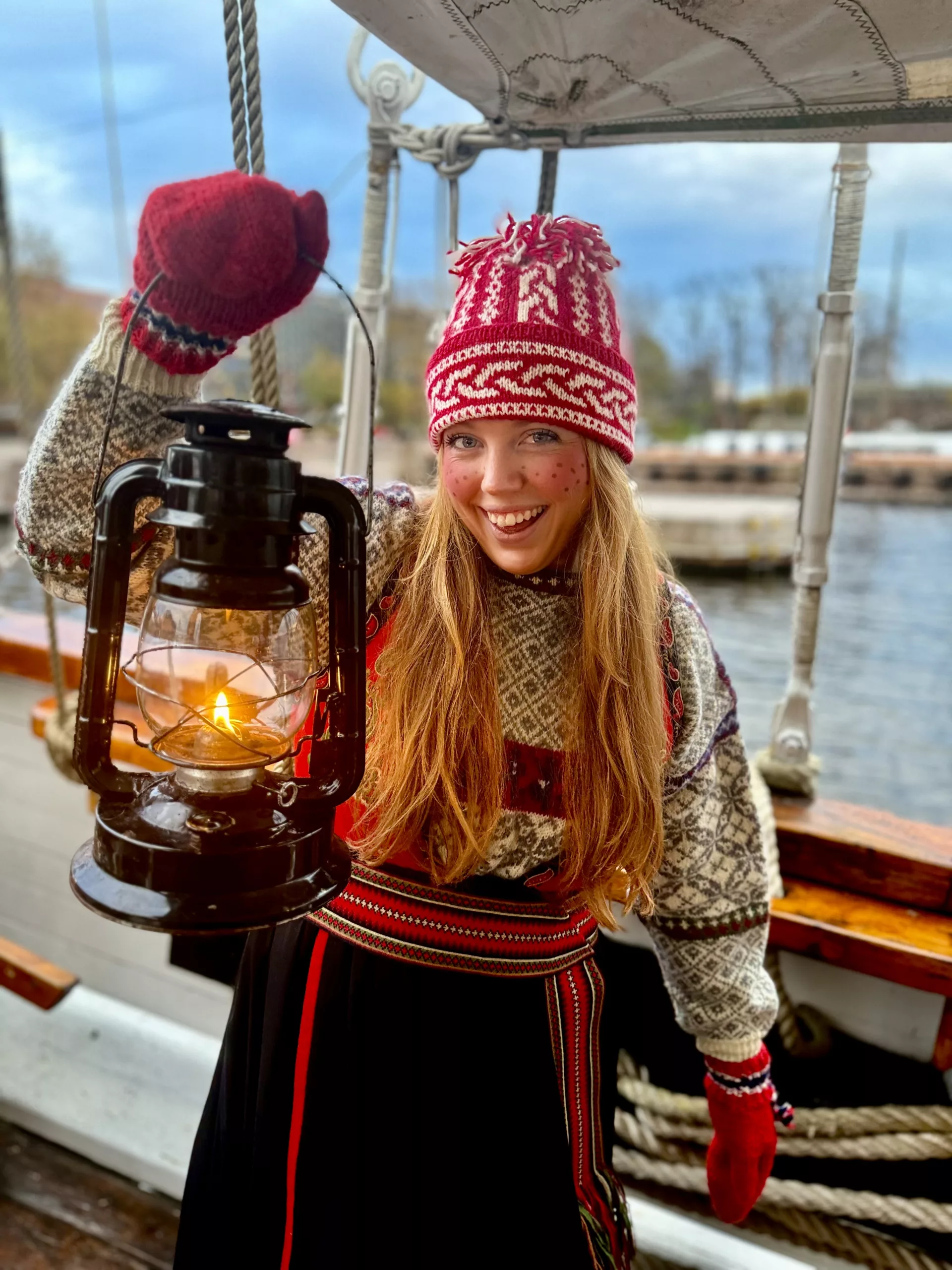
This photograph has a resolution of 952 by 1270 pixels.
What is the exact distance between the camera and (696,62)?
0.87 metres

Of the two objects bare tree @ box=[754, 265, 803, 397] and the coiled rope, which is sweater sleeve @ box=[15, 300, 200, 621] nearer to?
the coiled rope

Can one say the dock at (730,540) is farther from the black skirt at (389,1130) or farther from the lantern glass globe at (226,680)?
the lantern glass globe at (226,680)

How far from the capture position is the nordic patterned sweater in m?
0.83

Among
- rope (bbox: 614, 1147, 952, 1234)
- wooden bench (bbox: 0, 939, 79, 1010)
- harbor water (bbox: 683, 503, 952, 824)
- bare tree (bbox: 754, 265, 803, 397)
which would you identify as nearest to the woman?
rope (bbox: 614, 1147, 952, 1234)

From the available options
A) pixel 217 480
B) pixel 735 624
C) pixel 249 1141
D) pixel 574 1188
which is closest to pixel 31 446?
pixel 217 480

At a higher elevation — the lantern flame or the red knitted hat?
the red knitted hat

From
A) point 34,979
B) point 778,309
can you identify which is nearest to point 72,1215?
point 34,979

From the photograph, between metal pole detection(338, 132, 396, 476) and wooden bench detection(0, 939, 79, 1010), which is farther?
wooden bench detection(0, 939, 79, 1010)

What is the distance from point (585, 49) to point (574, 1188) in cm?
119

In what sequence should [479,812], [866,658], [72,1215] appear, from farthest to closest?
1. [866,658]
2. [72,1215]
3. [479,812]

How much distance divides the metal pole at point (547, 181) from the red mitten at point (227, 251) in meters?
0.55

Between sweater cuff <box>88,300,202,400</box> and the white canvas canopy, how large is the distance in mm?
344

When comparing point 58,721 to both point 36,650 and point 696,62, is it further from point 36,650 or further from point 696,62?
point 696,62

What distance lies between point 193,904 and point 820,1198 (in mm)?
1261
